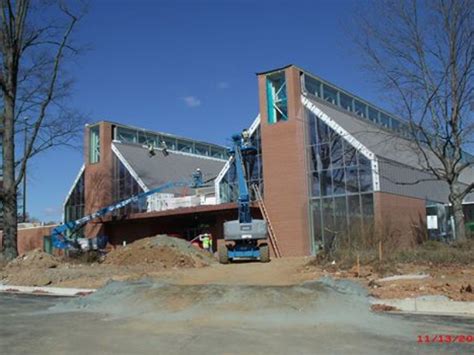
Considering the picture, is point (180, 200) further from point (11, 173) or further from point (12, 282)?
point (12, 282)

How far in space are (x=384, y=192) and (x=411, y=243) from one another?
4.03 m

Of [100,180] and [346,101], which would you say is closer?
[346,101]

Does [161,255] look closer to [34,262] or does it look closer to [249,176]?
[34,262]

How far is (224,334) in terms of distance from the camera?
9.52 m

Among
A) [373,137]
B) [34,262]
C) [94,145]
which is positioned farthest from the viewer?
[94,145]

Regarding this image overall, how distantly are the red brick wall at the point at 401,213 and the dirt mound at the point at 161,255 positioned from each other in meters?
10.1

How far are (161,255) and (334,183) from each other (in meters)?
11.6

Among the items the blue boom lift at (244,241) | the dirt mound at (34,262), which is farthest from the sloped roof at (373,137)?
the dirt mound at (34,262)

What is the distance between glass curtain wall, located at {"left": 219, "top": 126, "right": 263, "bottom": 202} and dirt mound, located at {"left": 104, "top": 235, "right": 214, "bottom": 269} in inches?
309

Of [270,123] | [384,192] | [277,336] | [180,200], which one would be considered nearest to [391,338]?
[277,336]

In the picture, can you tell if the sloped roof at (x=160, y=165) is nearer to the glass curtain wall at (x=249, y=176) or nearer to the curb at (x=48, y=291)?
the glass curtain wall at (x=249, y=176)

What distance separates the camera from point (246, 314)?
11.8 meters

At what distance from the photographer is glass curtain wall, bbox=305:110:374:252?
32.3 meters

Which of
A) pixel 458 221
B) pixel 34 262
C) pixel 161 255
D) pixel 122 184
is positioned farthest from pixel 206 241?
pixel 458 221
